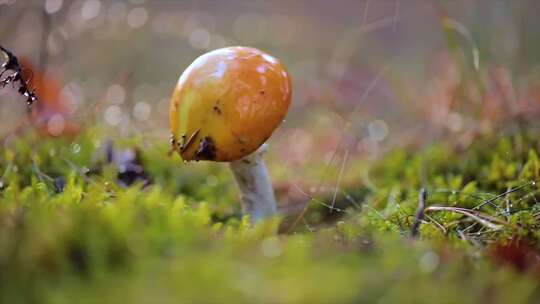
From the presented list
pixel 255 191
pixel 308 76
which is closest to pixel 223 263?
pixel 255 191

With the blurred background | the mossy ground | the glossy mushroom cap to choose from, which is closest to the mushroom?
the glossy mushroom cap

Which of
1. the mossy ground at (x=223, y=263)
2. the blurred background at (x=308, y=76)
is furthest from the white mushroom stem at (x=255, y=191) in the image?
the mossy ground at (x=223, y=263)

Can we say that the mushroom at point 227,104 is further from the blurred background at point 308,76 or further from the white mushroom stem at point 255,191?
the blurred background at point 308,76

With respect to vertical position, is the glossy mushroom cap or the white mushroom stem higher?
the glossy mushroom cap

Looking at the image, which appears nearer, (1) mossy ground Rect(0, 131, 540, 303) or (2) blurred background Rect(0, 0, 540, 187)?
(1) mossy ground Rect(0, 131, 540, 303)

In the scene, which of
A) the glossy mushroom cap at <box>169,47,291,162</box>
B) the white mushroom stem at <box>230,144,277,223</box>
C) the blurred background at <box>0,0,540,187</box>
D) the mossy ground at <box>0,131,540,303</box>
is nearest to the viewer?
the mossy ground at <box>0,131,540,303</box>

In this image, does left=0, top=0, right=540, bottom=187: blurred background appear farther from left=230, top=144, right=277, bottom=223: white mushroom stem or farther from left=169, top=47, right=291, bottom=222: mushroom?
left=169, top=47, right=291, bottom=222: mushroom

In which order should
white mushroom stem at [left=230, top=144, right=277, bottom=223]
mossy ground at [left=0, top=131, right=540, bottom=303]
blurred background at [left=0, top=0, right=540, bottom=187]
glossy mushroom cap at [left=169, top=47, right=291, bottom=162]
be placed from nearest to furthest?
mossy ground at [left=0, top=131, right=540, bottom=303], glossy mushroom cap at [left=169, top=47, right=291, bottom=162], white mushroom stem at [left=230, top=144, right=277, bottom=223], blurred background at [left=0, top=0, right=540, bottom=187]

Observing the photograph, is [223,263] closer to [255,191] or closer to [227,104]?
[227,104]
